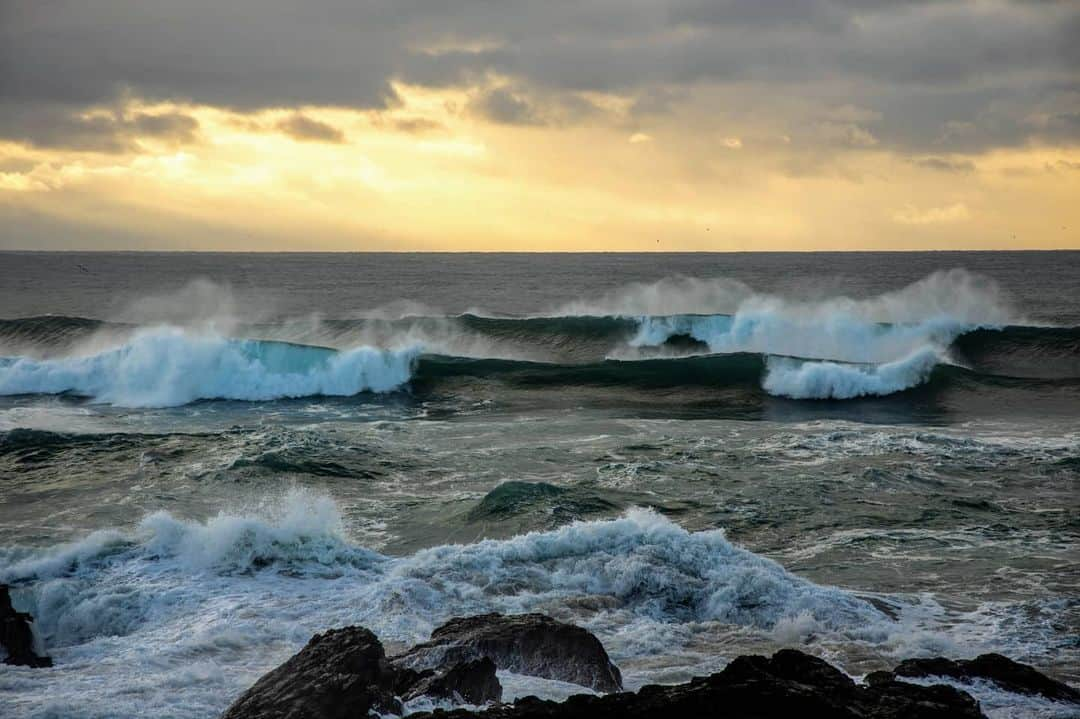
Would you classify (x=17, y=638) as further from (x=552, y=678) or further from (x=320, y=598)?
(x=552, y=678)

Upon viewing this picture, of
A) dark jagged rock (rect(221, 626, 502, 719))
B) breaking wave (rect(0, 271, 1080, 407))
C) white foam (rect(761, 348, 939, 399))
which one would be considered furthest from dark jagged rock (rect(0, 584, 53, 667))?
white foam (rect(761, 348, 939, 399))

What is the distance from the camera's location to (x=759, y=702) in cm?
559

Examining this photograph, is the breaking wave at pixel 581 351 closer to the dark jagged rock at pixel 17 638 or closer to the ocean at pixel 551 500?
the ocean at pixel 551 500

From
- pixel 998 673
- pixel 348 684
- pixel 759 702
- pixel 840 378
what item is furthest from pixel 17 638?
pixel 840 378

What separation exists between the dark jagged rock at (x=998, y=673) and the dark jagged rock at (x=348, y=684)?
3029 mm

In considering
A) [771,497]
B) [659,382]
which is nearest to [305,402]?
[659,382]

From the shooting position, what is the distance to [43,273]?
266 feet

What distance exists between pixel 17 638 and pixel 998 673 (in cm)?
746

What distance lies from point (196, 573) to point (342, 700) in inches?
172

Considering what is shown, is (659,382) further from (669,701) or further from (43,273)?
(43,273)

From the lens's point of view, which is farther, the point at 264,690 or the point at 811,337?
the point at 811,337

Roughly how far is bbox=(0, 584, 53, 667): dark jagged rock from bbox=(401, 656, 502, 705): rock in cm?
324

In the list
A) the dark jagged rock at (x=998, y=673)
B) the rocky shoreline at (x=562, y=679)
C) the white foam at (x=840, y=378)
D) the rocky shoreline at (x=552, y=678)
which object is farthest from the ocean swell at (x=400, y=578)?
the white foam at (x=840, y=378)

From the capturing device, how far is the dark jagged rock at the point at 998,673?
6.62 m
